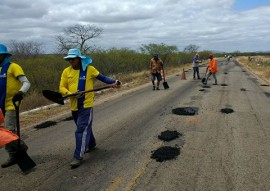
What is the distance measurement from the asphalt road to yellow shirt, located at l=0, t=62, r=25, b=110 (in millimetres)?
1104

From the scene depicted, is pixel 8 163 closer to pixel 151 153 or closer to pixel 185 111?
pixel 151 153

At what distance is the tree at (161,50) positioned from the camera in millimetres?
45222

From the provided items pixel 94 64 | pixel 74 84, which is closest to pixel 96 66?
pixel 94 64

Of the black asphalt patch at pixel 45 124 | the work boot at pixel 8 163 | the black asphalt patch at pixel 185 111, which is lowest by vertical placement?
the black asphalt patch at pixel 45 124

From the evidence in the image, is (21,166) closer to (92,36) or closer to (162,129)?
(162,129)

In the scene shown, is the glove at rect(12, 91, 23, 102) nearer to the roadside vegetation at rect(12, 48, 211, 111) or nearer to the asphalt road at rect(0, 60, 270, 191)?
the asphalt road at rect(0, 60, 270, 191)

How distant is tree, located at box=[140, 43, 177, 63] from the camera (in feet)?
148

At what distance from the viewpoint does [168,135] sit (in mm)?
7344

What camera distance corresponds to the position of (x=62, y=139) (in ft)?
24.6

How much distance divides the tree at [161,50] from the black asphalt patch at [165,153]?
3684 centimetres

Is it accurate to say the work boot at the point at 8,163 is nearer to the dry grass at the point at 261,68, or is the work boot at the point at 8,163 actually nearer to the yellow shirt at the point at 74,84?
the yellow shirt at the point at 74,84

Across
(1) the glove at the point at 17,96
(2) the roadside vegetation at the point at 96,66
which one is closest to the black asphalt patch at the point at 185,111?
(1) the glove at the point at 17,96

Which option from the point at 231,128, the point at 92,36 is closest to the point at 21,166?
the point at 231,128

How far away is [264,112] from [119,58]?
2281 centimetres
